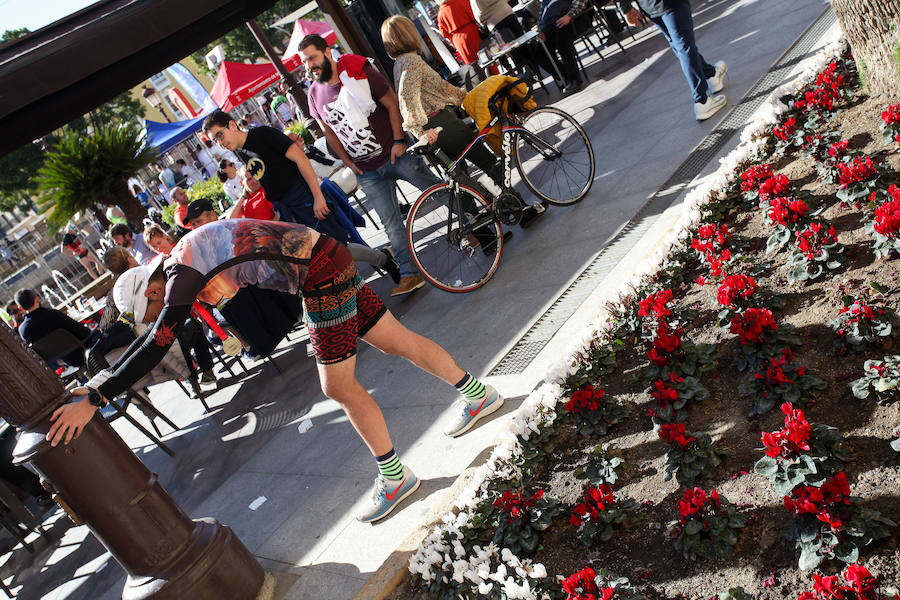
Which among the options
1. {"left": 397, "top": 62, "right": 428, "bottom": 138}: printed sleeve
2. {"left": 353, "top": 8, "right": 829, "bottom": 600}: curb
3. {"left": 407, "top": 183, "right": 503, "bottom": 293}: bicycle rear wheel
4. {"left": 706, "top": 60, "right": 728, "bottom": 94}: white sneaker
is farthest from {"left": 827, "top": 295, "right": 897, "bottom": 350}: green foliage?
{"left": 706, "top": 60, "right": 728, "bottom": 94}: white sneaker

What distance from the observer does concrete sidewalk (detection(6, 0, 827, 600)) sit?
368 cm

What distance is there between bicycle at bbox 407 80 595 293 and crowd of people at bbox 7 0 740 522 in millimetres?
220

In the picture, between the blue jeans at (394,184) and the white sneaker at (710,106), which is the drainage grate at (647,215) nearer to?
the white sneaker at (710,106)

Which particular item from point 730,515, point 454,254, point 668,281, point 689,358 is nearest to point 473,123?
point 454,254

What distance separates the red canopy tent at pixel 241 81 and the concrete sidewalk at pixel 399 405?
602 inches

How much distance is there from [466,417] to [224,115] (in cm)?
320

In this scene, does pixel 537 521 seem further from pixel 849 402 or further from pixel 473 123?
pixel 473 123

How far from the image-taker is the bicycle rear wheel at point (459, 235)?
551 centimetres

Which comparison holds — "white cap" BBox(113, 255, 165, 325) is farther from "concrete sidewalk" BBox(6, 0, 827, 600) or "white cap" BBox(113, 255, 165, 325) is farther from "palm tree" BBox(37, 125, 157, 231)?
"palm tree" BBox(37, 125, 157, 231)

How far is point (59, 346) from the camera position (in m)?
6.94

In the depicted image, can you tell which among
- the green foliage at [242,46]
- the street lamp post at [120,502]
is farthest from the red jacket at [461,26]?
the green foliage at [242,46]

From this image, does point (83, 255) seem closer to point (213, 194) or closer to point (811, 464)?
point (213, 194)

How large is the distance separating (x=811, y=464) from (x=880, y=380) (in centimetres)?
50

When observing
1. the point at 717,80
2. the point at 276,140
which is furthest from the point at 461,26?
the point at 276,140
